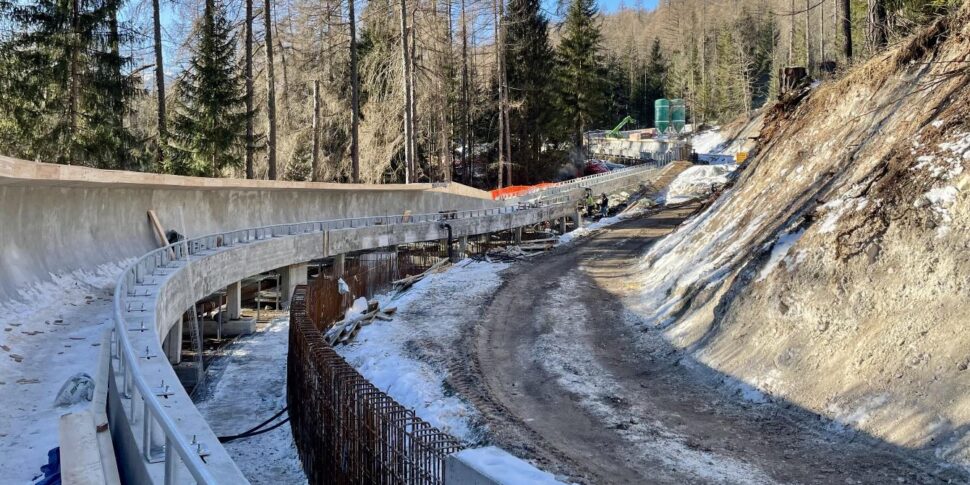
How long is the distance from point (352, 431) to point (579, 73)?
57.4 meters

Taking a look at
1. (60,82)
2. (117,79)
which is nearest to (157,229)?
(60,82)

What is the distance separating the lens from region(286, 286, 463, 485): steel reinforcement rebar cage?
8.20 meters

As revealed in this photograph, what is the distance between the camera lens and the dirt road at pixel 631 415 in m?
9.64

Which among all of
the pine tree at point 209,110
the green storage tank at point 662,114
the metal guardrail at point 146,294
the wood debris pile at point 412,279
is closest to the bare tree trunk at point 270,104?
the pine tree at point 209,110

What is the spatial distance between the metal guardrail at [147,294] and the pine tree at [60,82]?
30.6 feet

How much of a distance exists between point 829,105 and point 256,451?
60.8ft

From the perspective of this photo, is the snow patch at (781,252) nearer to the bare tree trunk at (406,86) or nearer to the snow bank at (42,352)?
the snow bank at (42,352)

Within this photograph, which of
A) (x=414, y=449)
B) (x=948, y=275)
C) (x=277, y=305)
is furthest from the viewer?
(x=277, y=305)

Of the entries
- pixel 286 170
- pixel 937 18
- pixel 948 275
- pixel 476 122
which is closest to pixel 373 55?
pixel 286 170

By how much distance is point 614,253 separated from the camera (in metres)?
31.8

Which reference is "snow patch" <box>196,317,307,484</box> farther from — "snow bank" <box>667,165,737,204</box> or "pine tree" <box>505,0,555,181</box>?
"pine tree" <box>505,0,555,181</box>

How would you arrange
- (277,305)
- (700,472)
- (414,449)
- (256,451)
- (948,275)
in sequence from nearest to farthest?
(414,449) → (700,472) → (948,275) → (256,451) → (277,305)

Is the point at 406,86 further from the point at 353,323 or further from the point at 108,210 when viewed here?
the point at 108,210

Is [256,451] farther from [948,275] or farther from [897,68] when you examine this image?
[897,68]
